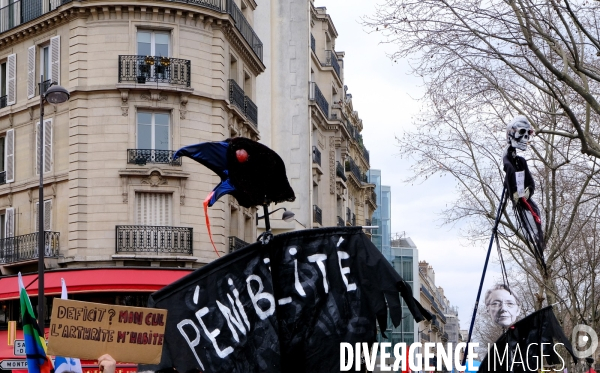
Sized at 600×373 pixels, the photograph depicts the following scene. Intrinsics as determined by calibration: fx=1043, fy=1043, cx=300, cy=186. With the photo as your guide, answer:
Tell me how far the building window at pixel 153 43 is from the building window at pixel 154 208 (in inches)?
157

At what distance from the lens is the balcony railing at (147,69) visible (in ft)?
94.1

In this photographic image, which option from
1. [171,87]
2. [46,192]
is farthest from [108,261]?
[171,87]

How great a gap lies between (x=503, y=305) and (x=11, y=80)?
1003 inches

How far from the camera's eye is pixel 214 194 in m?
6.75

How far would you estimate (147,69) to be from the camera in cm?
2877

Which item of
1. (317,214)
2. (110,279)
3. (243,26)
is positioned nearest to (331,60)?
(317,214)

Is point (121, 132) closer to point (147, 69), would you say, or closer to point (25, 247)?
point (147, 69)

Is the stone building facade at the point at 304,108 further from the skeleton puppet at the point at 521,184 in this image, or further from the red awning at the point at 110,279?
the skeleton puppet at the point at 521,184

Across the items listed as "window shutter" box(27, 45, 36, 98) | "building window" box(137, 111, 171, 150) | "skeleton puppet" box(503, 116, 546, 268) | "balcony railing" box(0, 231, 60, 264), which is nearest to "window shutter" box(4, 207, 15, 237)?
"balcony railing" box(0, 231, 60, 264)

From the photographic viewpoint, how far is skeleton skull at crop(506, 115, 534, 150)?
7629 mm

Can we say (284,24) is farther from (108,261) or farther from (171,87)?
A: (108,261)

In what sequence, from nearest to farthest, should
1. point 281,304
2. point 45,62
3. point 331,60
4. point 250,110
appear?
point 281,304
point 45,62
point 250,110
point 331,60

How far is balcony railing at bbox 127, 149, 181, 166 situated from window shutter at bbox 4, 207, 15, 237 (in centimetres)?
445

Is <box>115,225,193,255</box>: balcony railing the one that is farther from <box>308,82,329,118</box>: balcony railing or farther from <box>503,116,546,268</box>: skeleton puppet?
<box>503,116,546,268</box>: skeleton puppet
